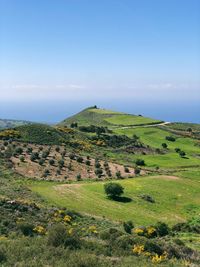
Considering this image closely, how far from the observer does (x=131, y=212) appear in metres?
46.4

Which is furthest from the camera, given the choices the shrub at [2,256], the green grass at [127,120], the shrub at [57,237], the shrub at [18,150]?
the green grass at [127,120]

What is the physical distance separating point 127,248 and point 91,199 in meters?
28.3

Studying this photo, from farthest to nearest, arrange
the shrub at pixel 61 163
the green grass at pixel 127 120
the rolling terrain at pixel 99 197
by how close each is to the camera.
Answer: the green grass at pixel 127 120 → the shrub at pixel 61 163 → the rolling terrain at pixel 99 197

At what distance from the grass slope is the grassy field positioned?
244ft

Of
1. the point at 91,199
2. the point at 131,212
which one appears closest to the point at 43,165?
the point at 91,199

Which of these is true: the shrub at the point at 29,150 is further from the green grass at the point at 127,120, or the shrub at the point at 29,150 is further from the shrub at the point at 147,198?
the green grass at the point at 127,120

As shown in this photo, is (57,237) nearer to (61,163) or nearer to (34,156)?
(61,163)

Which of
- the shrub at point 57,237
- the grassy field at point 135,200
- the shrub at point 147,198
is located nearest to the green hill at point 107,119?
the grassy field at point 135,200

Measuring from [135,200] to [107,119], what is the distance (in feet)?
312

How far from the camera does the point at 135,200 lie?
174 ft

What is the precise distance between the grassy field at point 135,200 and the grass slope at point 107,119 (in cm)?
7451

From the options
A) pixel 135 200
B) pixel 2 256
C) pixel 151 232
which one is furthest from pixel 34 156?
pixel 2 256

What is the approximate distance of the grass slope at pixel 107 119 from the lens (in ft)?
455

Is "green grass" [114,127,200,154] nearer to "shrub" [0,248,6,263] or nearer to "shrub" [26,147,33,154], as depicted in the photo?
"shrub" [26,147,33,154]
